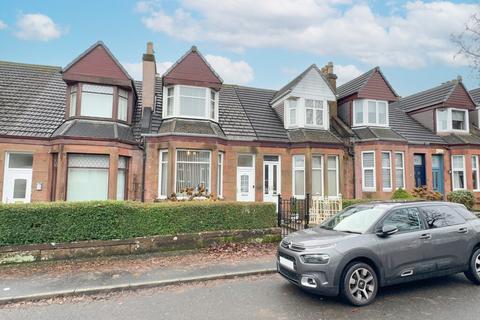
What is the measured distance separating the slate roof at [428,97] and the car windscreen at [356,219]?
1679 cm

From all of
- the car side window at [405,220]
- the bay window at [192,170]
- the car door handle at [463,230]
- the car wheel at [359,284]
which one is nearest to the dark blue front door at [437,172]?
the car door handle at [463,230]

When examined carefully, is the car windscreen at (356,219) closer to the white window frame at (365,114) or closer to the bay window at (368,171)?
the bay window at (368,171)

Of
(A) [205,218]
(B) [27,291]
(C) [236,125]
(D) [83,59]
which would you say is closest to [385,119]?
(C) [236,125]

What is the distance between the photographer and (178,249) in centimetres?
880

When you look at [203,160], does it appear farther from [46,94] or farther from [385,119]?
[385,119]

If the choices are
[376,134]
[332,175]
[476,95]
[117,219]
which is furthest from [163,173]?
[476,95]

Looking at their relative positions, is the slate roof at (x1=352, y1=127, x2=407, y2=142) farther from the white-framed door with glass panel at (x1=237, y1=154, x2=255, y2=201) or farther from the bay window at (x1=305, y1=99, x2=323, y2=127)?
the white-framed door with glass panel at (x1=237, y1=154, x2=255, y2=201)

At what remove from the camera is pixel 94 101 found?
44.4 feet

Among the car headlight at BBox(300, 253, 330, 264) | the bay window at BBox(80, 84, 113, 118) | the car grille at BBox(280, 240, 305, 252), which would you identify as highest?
the bay window at BBox(80, 84, 113, 118)

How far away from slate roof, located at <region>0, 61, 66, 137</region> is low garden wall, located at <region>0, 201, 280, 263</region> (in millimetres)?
6603

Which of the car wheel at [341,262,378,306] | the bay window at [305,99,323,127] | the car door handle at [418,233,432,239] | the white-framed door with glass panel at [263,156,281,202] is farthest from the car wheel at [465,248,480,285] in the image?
the bay window at [305,99,323,127]

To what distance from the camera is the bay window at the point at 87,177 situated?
12.5 m

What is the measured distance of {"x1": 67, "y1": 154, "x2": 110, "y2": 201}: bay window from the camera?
12.5 m

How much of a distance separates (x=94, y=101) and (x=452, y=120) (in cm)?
2163
